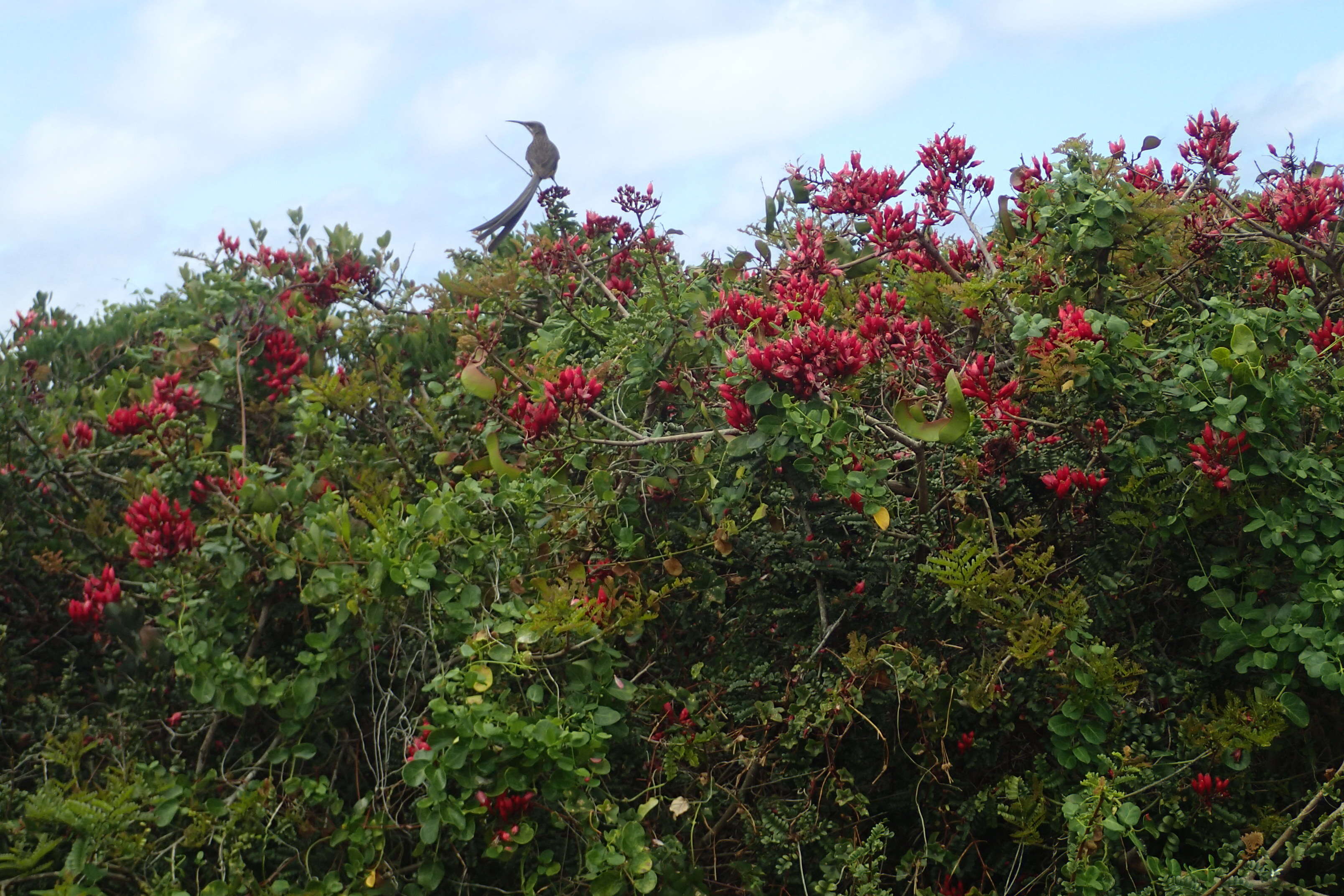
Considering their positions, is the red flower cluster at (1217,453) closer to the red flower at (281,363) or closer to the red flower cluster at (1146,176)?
the red flower cluster at (1146,176)

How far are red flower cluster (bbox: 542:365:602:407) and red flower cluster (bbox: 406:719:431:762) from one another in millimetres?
866

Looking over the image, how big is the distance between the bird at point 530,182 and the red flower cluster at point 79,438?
7.08 ft

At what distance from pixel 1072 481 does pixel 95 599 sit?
2.62 metres

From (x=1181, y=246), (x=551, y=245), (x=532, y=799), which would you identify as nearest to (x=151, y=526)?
(x=532, y=799)

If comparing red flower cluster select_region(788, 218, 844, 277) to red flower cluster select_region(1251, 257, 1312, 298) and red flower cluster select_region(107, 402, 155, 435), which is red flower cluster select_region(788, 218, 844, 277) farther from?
red flower cluster select_region(107, 402, 155, 435)

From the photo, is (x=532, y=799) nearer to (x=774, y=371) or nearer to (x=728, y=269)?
(x=774, y=371)

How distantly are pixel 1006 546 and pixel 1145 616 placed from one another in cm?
49

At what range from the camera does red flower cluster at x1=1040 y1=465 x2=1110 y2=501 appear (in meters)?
2.94

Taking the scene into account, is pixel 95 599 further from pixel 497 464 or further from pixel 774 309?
pixel 774 309

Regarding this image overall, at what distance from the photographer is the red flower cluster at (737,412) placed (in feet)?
8.87

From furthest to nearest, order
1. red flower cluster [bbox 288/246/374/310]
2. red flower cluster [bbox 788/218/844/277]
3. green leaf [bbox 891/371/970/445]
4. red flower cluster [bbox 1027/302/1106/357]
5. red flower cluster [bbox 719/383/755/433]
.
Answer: red flower cluster [bbox 288/246/374/310]
red flower cluster [bbox 788/218/844/277]
red flower cluster [bbox 1027/302/1106/357]
red flower cluster [bbox 719/383/755/433]
green leaf [bbox 891/371/970/445]

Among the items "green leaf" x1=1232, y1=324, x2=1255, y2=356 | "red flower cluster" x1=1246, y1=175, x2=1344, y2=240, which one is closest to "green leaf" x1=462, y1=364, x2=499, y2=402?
"green leaf" x1=1232, y1=324, x2=1255, y2=356

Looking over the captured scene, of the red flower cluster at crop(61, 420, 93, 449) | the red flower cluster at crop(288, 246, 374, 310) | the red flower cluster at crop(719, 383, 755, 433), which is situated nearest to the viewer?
the red flower cluster at crop(719, 383, 755, 433)

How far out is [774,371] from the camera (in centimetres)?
258
